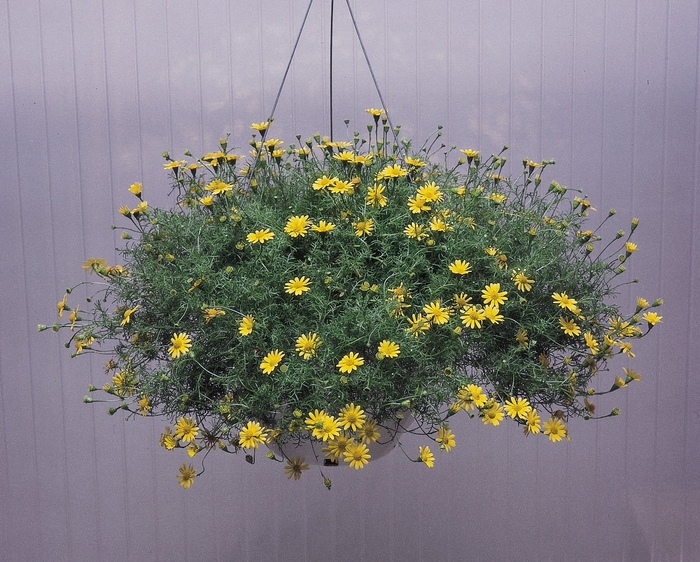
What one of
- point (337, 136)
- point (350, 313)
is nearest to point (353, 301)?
point (350, 313)

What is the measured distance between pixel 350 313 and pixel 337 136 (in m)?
1.27

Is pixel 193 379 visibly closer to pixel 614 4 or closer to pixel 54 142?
pixel 54 142

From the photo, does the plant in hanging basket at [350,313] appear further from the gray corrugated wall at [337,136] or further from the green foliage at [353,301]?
the gray corrugated wall at [337,136]

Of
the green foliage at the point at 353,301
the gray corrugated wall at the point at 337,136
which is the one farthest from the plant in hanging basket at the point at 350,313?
the gray corrugated wall at the point at 337,136

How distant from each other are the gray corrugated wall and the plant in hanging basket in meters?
1.06

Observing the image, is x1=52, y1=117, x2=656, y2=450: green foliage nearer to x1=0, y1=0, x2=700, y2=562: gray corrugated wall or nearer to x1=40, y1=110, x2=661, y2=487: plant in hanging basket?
x1=40, y1=110, x2=661, y2=487: plant in hanging basket

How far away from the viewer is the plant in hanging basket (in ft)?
3.05

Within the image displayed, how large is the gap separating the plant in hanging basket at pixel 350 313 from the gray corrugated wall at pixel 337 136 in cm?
106

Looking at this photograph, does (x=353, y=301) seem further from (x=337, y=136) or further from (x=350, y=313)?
(x=337, y=136)

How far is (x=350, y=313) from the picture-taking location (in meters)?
0.94

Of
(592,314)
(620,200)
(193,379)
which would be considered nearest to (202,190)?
(193,379)

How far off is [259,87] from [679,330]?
140cm

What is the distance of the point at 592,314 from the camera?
1040 mm

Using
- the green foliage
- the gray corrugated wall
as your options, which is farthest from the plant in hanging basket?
Answer: the gray corrugated wall
